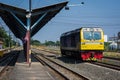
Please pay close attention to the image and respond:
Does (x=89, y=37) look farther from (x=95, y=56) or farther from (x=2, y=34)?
(x=2, y=34)

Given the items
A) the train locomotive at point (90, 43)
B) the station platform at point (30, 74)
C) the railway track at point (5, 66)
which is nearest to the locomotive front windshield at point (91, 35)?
the train locomotive at point (90, 43)

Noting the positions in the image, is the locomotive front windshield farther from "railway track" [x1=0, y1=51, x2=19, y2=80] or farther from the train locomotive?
"railway track" [x1=0, y1=51, x2=19, y2=80]

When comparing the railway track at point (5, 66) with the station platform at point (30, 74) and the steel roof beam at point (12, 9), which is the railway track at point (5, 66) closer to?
the station platform at point (30, 74)

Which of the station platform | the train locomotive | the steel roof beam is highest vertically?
the steel roof beam

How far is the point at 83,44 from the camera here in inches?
1267

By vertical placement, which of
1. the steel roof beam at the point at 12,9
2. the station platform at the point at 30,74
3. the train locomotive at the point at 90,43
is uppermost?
the steel roof beam at the point at 12,9

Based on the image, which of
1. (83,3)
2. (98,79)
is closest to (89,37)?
(83,3)

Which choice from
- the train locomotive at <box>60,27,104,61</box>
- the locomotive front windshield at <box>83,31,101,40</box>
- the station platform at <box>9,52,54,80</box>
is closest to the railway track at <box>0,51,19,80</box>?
the station platform at <box>9,52,54,80</box>

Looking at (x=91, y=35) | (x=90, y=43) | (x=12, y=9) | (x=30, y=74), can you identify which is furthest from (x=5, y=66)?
(x=30, y=74)

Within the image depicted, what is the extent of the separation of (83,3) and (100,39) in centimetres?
889

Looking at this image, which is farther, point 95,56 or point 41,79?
point 95,56

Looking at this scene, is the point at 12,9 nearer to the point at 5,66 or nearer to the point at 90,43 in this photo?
the point at 5,66

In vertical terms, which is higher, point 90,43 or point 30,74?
point 90,43

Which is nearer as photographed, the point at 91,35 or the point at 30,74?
the point at 30,74
